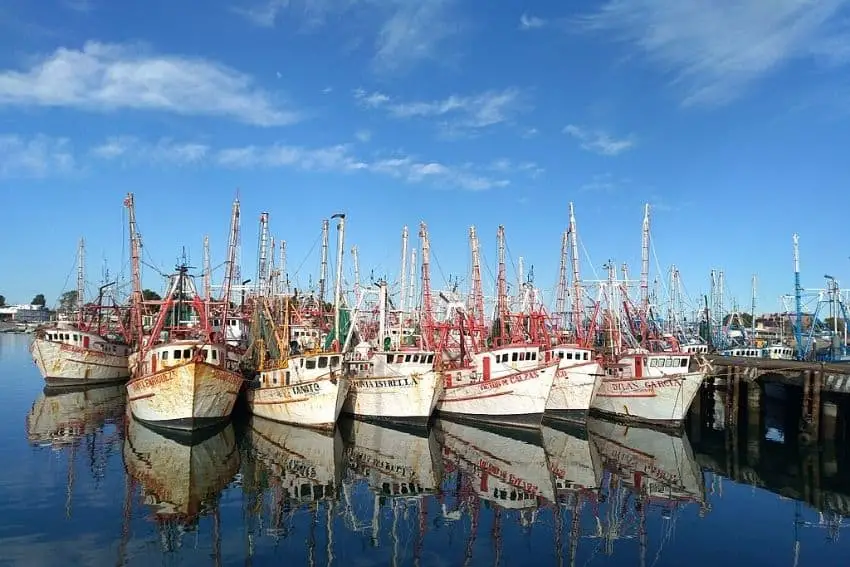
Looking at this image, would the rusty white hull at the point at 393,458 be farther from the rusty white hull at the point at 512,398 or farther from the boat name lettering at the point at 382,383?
the rusty white hull at the point at 512,398

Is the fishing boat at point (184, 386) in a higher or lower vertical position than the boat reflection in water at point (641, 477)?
higher

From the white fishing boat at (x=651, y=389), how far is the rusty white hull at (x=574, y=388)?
2.31 m

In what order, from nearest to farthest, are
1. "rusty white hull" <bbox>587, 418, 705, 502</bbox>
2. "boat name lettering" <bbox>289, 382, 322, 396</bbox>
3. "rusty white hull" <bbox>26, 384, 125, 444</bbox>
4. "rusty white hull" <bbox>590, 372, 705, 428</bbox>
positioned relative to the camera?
"rusty white hull" <bbox>587, 418, 705, 502</bbox> → "rusty white hull" <bbox>26, 384, 125, 444</bbox> → "boat name lettering" <bbox>289, 382, 322, 396</bbox> → "rusty white hull" <bbox>590, 372, 705, 428</bbox>

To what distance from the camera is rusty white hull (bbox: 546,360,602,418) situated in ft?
119

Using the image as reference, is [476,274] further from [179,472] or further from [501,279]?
[179,472]

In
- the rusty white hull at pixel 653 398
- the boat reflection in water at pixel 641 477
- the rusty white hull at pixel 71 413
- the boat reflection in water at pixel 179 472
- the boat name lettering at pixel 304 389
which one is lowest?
the boat reflection in water at pixel 641 477

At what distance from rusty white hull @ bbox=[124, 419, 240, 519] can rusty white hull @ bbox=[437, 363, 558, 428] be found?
13.6m

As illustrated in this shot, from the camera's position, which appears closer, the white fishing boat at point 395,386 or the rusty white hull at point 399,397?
the rusty white hull at point 399,397

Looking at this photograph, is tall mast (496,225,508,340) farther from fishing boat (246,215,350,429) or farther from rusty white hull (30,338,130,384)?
rusty white hull (30,338,130,384)

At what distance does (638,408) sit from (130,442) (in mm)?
27987

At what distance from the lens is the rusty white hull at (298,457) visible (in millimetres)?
22844

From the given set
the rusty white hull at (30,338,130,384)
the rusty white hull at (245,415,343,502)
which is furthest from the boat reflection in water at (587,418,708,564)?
the rusty white hull at (30,338,130,384)

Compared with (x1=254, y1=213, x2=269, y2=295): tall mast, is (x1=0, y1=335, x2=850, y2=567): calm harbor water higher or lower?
lower

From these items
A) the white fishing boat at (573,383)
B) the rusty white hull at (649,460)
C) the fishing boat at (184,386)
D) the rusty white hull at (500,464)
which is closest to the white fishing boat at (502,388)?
the rusty white hull at (500,464)
